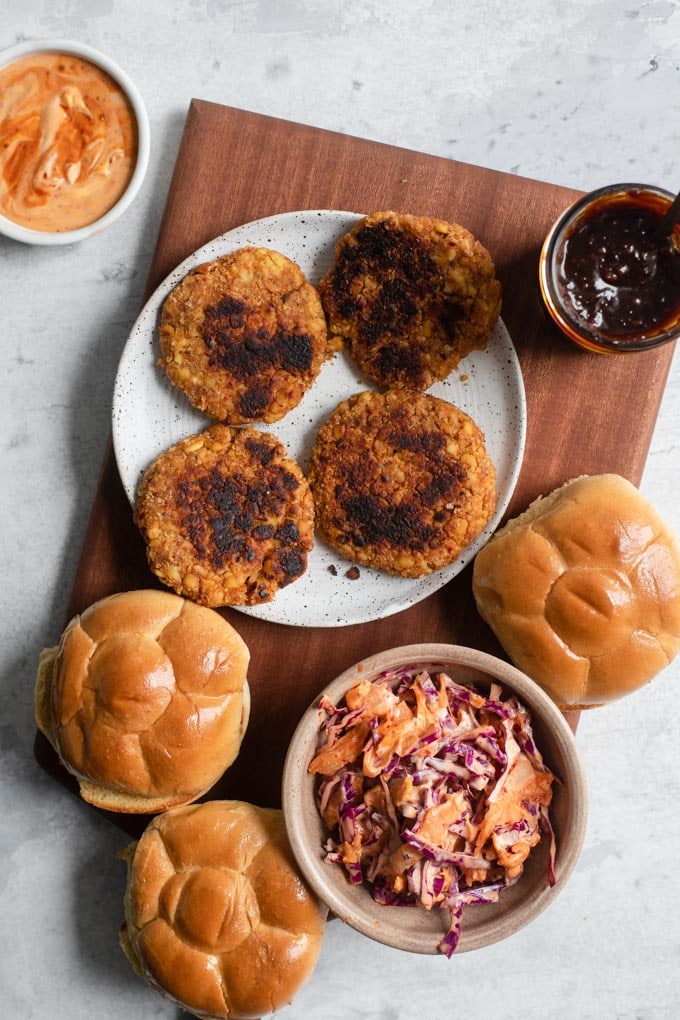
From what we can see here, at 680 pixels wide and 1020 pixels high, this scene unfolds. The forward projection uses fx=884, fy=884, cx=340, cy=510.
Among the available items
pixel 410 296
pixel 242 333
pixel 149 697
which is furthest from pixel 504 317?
pixel 149 697

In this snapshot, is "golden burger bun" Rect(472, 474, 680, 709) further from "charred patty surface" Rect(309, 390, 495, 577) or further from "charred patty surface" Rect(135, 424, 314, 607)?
"charred patty surface" Rect(135, 424, 314, 607)

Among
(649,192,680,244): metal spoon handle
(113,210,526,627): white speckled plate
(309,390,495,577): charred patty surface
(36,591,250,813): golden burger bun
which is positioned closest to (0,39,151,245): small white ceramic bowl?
(113,210,526,627): white speckled plate

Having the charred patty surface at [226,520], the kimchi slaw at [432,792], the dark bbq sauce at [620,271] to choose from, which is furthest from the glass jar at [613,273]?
the kimchi slaw at [432,792]

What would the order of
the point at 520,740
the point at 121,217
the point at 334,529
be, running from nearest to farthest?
1. the point at 520,740
2. the point at 334,529
3. the point at 121,217

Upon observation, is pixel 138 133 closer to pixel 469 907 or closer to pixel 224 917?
pixel 224 917

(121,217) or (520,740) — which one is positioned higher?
(121,217)

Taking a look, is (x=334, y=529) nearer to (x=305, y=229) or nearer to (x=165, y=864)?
(x=305, y=229)

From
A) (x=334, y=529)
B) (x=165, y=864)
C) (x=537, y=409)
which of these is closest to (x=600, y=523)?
(x=537, y=409)

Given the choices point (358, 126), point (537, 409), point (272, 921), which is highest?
point (358, 126)
